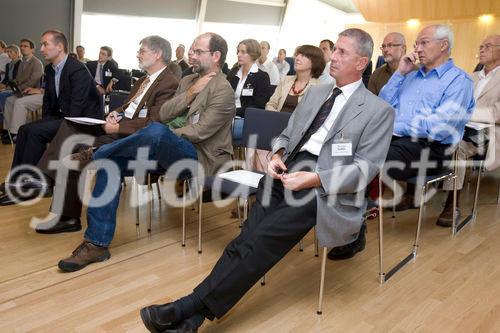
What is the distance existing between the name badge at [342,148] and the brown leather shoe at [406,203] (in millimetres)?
1875

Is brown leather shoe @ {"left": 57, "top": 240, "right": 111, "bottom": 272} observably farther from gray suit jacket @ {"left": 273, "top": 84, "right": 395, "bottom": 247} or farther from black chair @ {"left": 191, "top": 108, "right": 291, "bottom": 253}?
gray suit jacket @ {"left": 273, "top": 84, "right": 395, "bottom": 247}

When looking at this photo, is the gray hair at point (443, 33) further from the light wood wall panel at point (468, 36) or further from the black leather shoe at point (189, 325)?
the light wood wall panel at point (468, 36)

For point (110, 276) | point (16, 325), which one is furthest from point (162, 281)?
point (16, 325)

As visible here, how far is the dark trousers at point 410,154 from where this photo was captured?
2.91m

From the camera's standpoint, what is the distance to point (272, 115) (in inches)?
116

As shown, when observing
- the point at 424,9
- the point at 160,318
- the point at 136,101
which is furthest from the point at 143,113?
the point at 424,9

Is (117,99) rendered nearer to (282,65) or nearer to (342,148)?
(342,148)

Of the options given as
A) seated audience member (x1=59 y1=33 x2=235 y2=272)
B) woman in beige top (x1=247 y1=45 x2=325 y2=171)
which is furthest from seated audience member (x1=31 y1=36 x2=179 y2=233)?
woman in beige top (x1=247 y1=45 x2=325 y2=171)

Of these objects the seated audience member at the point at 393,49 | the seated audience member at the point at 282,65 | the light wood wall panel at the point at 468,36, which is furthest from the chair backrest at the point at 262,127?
the light wood wall panel at the point at 468,36

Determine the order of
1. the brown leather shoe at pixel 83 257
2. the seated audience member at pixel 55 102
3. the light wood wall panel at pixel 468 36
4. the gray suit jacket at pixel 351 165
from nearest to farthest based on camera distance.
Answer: the gray suit jacket at pixel 351 165
the brown leather shoe at pixel 83 257
the seated audience member at pixel 55 102
the light wood wall panel at pixel 468 36

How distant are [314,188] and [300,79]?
6.64 ft

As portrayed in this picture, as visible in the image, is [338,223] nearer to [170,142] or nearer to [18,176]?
[170,142]

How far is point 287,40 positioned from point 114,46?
611 centimetres

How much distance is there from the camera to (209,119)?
2938 millimetres
